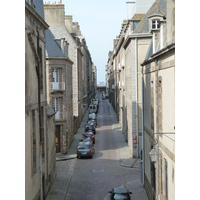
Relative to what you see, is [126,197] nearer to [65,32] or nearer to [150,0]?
[150,0]

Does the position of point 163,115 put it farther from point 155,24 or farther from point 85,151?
point 85,151

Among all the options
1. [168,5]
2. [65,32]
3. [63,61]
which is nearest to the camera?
[168,5]

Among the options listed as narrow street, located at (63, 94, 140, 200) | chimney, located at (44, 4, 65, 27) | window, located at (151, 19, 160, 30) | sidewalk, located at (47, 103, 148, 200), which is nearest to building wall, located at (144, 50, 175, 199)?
sidewalk, located at (47, 103, 148, 200)

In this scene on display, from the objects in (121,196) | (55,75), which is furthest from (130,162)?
(121,196)

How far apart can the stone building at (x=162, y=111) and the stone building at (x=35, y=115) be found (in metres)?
5.35

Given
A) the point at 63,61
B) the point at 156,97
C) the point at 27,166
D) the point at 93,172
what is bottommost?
the point at 93,172

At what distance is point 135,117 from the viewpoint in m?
31.3

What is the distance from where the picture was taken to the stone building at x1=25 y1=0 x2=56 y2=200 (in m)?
15.9

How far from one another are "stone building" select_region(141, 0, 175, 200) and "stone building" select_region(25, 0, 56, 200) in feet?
17.6

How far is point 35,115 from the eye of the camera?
726 inches

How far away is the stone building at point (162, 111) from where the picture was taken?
14.1 m

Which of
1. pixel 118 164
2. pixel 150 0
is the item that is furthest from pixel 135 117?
pixel 150 0

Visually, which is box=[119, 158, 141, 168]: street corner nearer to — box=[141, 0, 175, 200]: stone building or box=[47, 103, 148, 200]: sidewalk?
box=[47, 103, 148, 200]: sidewalk

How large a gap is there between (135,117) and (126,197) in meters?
13.3
